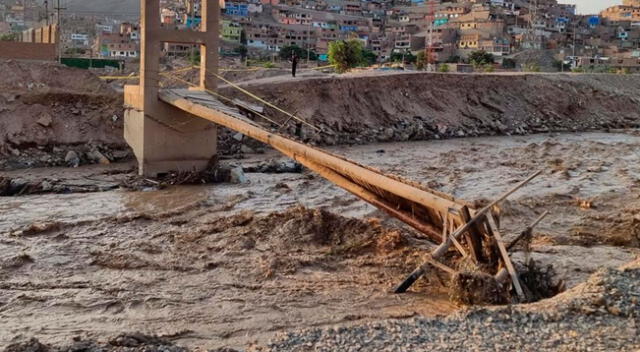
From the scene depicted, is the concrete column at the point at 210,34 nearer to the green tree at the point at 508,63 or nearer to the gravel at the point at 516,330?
the gravel at the point at 516,330

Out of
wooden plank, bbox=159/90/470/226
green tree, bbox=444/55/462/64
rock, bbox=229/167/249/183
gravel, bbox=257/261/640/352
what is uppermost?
green tree, bbox=444/55/462/64

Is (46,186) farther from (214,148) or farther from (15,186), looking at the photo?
(214,148)

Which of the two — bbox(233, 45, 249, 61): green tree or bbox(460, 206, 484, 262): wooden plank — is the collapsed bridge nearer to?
bbox(460, 206, 484, 262): wooden plank

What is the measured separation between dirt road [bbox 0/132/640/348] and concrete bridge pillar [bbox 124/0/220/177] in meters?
1.32

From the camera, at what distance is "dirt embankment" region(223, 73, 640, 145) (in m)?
23.6

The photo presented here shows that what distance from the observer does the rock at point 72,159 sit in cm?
1759

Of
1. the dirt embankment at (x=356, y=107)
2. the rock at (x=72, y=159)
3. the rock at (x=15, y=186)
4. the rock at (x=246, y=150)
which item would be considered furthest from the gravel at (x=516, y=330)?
the rock at (x=246, y=150)

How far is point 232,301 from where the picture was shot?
7730 mm

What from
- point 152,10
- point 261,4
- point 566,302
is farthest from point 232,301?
point 261,4

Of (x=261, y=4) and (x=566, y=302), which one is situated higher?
(x=261, y=4)

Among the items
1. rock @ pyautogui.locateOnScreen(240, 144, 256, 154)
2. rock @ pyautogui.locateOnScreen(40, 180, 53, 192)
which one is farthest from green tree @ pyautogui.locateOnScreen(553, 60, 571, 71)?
rock @ pyautogui.locateOnScreen(40, 180, 53, 192)

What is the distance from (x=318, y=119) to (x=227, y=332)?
16.8m

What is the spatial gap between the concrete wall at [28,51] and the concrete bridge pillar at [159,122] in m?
6.60

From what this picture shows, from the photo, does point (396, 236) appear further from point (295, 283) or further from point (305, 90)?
point (305, 90)
